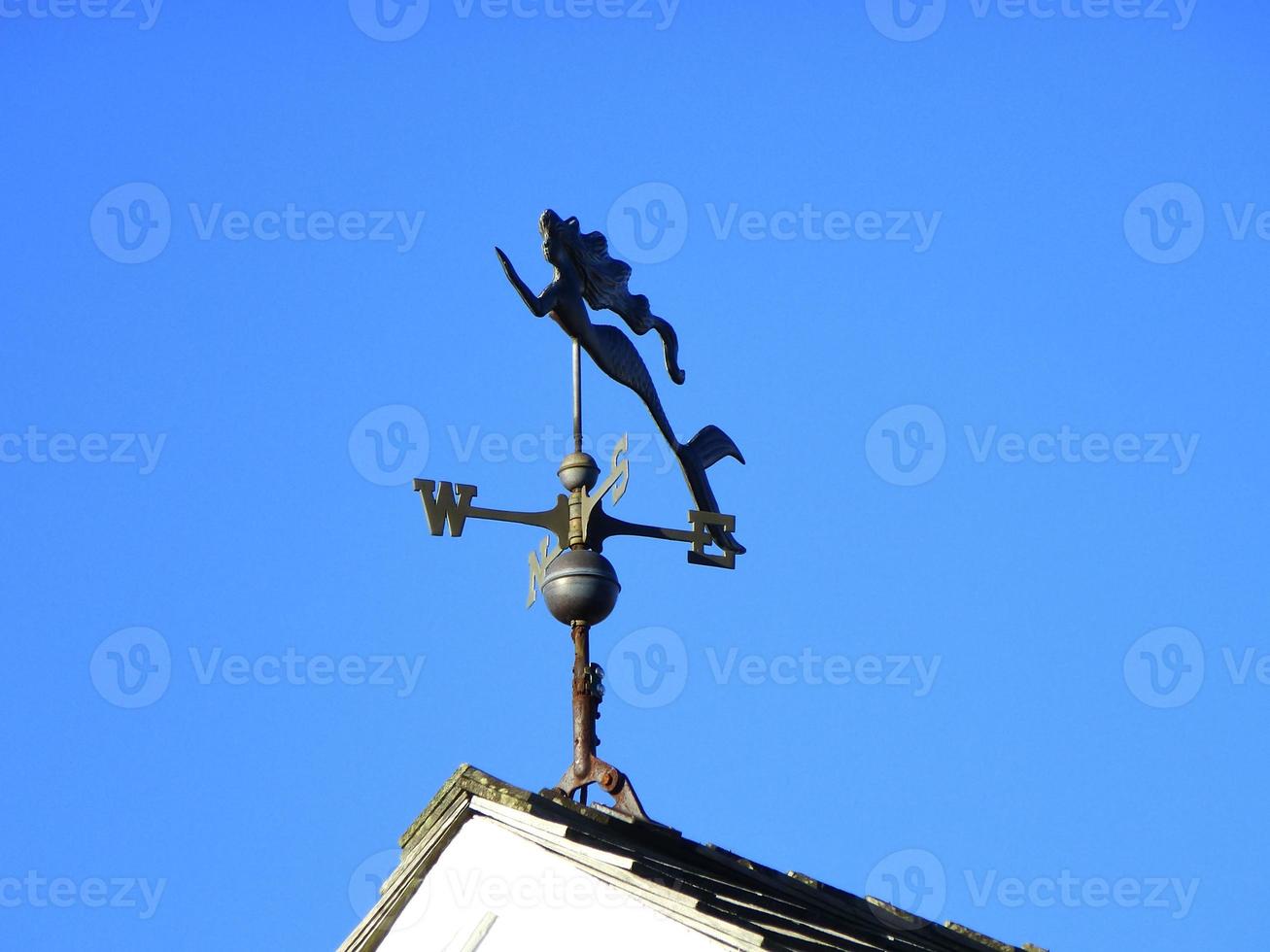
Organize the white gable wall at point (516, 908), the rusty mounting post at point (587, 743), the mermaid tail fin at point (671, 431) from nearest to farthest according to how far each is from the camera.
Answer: the white gable wall at point (516, 908), the rusty mounting post at point (587, 743), the mermaid tail fin at point (671, 431)

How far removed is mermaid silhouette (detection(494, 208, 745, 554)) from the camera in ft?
32.4

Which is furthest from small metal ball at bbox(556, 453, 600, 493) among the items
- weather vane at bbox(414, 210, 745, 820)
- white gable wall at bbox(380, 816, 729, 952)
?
white gable wall at bbox(380, 816, 729, 952)

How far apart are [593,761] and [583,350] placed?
2.00m

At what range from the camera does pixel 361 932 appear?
858 cm

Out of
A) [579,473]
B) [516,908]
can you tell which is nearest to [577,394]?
[579,473]

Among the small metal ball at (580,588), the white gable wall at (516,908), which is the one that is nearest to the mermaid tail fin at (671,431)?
the small metal ball at (580,588)

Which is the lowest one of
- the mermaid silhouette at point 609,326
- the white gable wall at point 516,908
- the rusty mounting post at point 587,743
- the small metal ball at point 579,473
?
the white gable wall at point 516,908

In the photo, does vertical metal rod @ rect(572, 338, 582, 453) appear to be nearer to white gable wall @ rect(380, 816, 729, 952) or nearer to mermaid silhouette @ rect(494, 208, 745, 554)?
mermaid silhouette @ rect(494, 208, 745, 554)

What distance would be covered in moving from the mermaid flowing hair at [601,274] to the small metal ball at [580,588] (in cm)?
136

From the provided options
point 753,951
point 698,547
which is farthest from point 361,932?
point 698,547

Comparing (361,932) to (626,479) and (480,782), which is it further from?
(626,479)

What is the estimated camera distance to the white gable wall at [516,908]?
768cm

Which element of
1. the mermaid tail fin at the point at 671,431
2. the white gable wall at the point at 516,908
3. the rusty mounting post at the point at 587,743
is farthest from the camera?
the mermaid tail fin at the point at 671,431

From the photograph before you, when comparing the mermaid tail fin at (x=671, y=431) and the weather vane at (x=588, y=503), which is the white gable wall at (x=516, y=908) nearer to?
the weather vane at (x=588, y=503)
